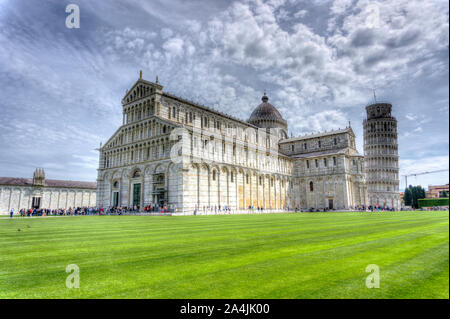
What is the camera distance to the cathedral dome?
73.8m

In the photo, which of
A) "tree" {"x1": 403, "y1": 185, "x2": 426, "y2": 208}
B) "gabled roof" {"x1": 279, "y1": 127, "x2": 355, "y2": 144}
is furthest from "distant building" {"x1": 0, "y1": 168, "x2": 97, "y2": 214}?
"tree" {"x1": 403, "y1": 185, "x2": 426, "y2": 208}

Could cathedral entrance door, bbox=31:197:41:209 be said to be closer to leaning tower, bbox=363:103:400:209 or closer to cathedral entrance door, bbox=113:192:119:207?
cathedral entrance door, bbox=113:192:119:207

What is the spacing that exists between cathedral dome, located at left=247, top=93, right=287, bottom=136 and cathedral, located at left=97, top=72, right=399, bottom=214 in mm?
6202

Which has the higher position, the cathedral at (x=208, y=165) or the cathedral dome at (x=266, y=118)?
the cathedral dome at (x=266, y=118)

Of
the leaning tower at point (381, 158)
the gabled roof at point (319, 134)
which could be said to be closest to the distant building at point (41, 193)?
the gabled roof at point (319, 134)

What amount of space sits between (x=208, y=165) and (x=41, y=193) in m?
43.0

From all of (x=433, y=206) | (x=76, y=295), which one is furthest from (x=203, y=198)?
(x=433, y=206)

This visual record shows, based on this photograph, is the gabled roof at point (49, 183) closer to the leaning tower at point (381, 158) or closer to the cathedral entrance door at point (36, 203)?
the cathedral entrance door at point (36, 203)

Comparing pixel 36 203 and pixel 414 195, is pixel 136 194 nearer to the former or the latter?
pixel 36 203

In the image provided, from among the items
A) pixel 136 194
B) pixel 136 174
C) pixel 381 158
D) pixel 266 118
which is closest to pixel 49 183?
pixel 136 174

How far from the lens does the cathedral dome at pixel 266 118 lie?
242ft

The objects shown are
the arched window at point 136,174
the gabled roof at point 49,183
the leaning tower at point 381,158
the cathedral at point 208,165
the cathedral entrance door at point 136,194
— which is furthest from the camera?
the leaning tower at point 381,158

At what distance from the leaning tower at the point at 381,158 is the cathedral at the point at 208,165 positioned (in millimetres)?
30002
